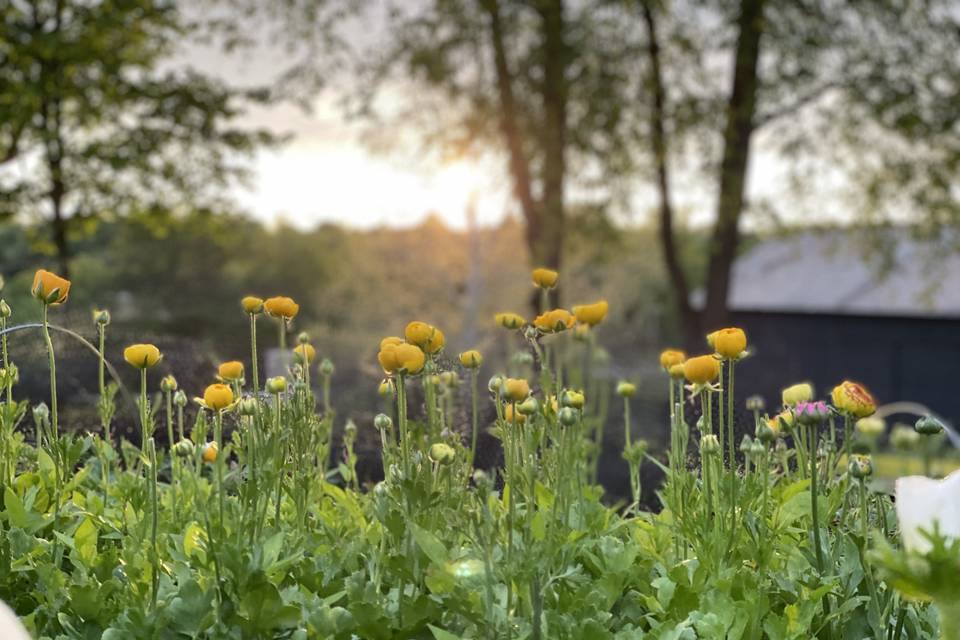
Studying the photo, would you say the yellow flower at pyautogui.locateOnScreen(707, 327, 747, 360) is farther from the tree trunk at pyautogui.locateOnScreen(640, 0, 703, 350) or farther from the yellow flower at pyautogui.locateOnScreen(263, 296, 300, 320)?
the tree trunk at pyautogui.locateOnScreen(640, 0, 703, 350)

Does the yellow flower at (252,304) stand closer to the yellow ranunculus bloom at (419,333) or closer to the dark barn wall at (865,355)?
the yellow ranunculus bloom at (419,333)

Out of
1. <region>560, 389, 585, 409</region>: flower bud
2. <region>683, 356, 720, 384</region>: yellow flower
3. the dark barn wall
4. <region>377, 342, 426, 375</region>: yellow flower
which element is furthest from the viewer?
the dark barn wall

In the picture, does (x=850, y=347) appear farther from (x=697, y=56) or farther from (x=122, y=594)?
(x=122, y=594)

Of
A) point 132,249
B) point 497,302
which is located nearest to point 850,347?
point 497,302

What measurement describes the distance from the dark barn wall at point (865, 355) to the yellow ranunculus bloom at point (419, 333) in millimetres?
23269

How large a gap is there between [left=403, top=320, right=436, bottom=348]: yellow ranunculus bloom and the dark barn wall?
76.3ft

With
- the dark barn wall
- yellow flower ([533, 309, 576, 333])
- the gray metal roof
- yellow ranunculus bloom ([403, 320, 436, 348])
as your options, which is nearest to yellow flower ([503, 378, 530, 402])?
yellow ranunculus bloom ([403, 320, 436, 348])

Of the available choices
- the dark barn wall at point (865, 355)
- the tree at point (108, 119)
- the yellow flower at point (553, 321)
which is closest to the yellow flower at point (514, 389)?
the yellow flower at point (553, 321)

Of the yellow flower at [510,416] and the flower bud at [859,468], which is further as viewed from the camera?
the yellow flower at [510,416]

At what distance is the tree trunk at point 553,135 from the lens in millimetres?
12680

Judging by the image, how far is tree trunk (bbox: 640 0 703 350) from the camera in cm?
1311

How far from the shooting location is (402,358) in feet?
5.82

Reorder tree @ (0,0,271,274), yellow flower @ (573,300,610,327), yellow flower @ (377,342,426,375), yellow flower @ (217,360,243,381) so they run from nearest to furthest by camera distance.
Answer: yellow flower @ (377,342,426,375) < yellow flower @ (217,360,243,381) < yellow flower @ (573,300,610,327) < tree @ (0,0,271,274)

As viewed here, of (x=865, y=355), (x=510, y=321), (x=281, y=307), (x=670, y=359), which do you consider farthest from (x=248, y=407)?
(x=865, y=355)
